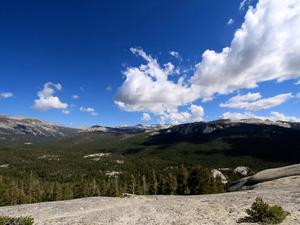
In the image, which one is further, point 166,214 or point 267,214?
point 166,214

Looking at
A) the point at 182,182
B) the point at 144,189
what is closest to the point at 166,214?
the point at 182,182

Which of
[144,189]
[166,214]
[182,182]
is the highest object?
[182,182]

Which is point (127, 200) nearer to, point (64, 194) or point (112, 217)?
point (112, 217)

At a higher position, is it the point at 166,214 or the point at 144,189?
the point at 144,189

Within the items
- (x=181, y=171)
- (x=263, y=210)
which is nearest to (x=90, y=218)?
(x=263, y=210)

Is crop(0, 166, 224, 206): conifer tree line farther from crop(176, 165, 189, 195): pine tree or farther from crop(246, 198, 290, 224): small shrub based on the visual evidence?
crop(246, 198, 290, 224): small shrub

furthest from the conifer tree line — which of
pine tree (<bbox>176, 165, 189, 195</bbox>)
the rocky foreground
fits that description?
the rocky foreground

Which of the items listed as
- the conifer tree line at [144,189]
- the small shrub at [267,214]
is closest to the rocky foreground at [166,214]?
the small shrub at [267,214]

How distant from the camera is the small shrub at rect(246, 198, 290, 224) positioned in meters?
23.2

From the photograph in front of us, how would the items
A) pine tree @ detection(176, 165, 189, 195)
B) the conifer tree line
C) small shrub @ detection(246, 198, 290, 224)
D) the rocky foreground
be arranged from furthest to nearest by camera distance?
pine tree @ detection(176, 165, 189, 195) < the conifer tree line < the rocky foreground < small shrub @ detection(246, 198, 290, 224)

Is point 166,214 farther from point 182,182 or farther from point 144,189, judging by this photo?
point 144,189

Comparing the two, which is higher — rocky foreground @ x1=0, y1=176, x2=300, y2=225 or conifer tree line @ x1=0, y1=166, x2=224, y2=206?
conifer tree line @ x1=0, y1=166, x2=224, y2=206

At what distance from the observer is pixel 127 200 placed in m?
38.7

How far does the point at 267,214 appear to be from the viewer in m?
23.7
